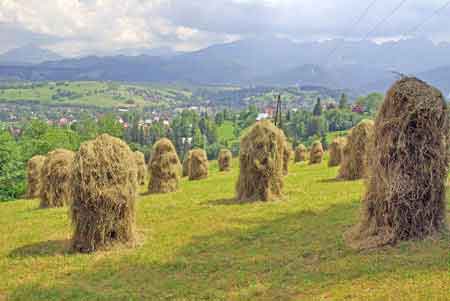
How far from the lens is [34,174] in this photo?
30156mm

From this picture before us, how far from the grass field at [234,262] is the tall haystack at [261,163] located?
1530 mm

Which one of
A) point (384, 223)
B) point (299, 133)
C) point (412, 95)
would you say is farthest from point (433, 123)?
point (299, 133)

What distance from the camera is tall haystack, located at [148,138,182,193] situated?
24172 mm

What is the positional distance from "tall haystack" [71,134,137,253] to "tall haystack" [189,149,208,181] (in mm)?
23704

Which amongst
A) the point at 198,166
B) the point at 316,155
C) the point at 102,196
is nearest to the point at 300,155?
the point at 316,155

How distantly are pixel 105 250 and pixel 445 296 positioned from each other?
857 cm

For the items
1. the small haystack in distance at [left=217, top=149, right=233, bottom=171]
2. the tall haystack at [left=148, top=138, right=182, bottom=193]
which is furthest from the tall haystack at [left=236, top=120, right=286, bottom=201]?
the small haystack in distance at [left=217, top=149, right=233, bottom=171]

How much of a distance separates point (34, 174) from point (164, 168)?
11.3 m

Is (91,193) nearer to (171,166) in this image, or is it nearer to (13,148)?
(171,166)

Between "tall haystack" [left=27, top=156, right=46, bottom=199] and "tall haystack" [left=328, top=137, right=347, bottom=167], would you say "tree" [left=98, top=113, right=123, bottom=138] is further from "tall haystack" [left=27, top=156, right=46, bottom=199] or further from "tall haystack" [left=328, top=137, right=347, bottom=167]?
"tall haystack" [left=328, top=137, right=347, bottom=167]

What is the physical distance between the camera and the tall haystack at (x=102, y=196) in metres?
11.9

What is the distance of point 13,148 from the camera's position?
46.3 m

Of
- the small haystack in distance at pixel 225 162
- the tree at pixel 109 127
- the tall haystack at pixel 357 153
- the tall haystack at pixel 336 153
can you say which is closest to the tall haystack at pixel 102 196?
the tall haystack at pixel 357 153

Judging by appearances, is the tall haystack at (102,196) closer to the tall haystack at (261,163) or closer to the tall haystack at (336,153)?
the tall haystack at (261,163)
